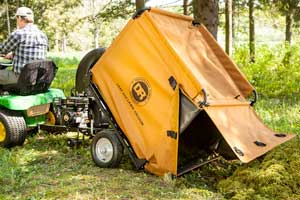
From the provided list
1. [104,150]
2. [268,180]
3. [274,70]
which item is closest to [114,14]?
[274,70]

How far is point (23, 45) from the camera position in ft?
21.7

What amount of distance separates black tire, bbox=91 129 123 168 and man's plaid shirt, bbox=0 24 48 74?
2.00 m

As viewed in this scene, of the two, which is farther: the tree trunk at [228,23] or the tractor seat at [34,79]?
the tree trunk at [228,23]

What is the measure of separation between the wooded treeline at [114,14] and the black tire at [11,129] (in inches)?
165

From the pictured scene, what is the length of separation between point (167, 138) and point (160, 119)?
0.74 ft

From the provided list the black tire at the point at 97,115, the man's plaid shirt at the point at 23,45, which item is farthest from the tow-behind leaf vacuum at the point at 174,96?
the man's plaid shirt at the point at 23,45

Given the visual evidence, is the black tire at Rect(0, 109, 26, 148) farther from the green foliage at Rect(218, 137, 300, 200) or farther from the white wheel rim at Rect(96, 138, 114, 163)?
the green foliage at Rect(218, 137, 300, 200)

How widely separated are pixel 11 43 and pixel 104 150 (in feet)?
7.70

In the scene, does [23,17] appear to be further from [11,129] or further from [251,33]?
[251,33]

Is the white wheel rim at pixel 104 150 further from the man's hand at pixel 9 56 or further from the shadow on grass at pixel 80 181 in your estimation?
the man's hand at pixel 9 56

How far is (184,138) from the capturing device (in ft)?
17.8

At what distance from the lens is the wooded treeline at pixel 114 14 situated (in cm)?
952

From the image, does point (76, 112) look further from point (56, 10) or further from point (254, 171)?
point (56, 10)

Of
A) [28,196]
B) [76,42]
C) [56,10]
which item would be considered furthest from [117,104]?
[76,42]
